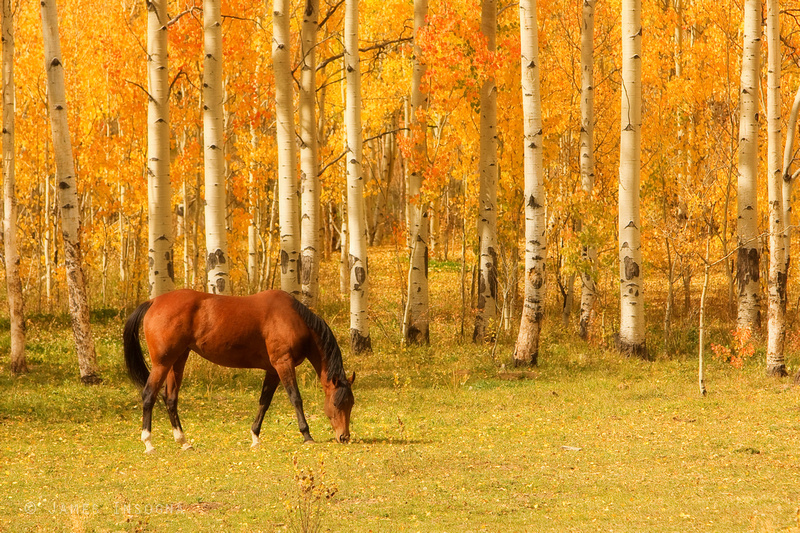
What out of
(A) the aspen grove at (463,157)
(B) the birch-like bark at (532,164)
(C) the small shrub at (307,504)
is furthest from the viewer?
(B) the birch-like bark at (532,164)

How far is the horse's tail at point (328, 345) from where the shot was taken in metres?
9.62

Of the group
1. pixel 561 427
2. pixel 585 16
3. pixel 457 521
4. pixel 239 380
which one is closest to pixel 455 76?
pixel 585 16

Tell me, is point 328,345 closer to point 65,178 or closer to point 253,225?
point 65,178

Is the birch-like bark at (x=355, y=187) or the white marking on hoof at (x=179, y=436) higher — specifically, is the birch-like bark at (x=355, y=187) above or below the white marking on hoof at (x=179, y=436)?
above

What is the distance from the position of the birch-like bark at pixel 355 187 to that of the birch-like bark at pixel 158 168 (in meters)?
3.72

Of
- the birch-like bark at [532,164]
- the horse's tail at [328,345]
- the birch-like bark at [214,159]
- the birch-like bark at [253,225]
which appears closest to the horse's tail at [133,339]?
the horse's tail at [328,345]

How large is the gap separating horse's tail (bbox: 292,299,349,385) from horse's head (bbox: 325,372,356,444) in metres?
0.06

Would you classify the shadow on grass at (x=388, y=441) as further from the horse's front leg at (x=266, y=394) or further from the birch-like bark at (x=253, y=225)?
the birch-like bark at (x=253, y=225)

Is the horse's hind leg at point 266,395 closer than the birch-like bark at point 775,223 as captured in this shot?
Yes

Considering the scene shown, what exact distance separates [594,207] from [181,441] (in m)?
10.3

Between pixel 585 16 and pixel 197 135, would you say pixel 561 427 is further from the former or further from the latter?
pixel 197 135

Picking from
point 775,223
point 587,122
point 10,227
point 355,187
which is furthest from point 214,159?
point 775,223

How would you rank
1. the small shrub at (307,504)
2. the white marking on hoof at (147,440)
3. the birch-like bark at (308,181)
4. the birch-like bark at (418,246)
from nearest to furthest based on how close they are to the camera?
1. the small shrub at (307,504)
2. the white marking on hoof at (147,440)
3. the birch-like bark at (308,181)
4. the birch-like bark at (418,246)

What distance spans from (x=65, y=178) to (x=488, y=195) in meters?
8.60
